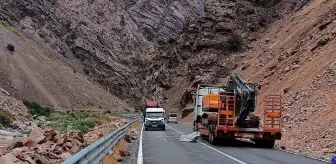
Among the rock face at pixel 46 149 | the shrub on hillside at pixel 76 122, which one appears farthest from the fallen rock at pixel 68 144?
the shrub on hillside at pixel 76 122

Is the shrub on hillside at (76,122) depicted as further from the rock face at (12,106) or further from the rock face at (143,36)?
the rock face at (143,36)

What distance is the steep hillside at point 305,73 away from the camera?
25.9 metres

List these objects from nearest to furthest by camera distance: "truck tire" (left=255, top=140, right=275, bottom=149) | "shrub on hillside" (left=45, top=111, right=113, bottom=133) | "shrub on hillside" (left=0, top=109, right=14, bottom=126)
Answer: "truck tire" (left=255, top=140, right=275, bottom=149) < "shrub on hillside" (left=45, top=111, right=113, bottom=133) < "shrub on hillside" (left=0, top=109, right=14, bottom=126)

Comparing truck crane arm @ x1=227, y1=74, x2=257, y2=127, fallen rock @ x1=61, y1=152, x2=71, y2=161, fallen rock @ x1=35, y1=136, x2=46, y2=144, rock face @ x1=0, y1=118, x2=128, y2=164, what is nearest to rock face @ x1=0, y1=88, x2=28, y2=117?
truck crane arm @ x1=227, y1=74, x2=257, y2=127

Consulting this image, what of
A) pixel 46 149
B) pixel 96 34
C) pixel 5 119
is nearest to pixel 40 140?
pixel 46 149

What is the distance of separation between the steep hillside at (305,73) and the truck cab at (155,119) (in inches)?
396

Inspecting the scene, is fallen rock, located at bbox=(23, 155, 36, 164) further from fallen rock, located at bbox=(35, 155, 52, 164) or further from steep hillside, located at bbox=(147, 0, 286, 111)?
steep hillside, located at bbox=(147, 0, 286, 111)

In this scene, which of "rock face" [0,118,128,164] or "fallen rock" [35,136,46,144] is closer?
"rock face" [0,118,128,164]

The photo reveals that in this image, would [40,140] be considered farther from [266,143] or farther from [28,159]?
[266,143]

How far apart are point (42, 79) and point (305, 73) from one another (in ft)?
161

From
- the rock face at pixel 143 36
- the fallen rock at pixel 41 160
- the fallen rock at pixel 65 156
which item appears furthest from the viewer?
the rock face at pixel 143 36

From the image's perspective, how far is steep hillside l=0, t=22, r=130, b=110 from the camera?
73562 mm

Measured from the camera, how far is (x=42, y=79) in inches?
3078

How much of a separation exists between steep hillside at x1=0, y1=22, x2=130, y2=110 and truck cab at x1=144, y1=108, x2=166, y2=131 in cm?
3069
